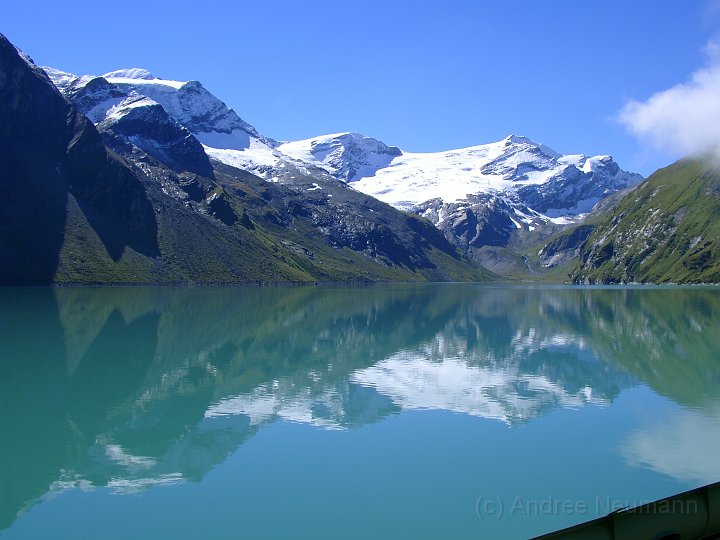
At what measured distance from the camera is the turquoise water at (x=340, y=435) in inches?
723

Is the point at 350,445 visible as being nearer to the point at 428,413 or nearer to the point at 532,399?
the point at 428,413

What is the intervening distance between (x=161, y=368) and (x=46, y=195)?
6864 inches

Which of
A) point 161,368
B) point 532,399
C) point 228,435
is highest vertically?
point 161,368

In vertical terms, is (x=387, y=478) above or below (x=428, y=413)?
below

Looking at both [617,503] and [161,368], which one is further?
[161,368]

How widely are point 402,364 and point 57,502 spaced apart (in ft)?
108

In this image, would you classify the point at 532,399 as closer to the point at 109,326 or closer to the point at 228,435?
the point at 228,435

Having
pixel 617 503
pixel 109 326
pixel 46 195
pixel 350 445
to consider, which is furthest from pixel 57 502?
pixel 46 195

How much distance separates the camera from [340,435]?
90.7 feet

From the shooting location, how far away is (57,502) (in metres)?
19.2

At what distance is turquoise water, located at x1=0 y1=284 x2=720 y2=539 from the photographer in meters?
18.4

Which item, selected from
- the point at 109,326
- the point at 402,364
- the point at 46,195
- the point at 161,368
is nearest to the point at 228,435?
the point at 161,368

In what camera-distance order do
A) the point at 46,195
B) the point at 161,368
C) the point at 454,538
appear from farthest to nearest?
the point at 46,195 → the point at 161,368 → the point at 454,538

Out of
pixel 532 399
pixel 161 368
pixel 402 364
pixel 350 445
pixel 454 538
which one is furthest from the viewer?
pixel 402 364
